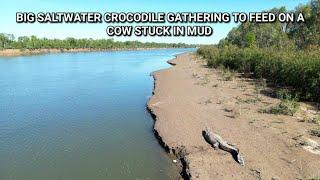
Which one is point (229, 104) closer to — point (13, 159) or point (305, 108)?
point (305, 108)

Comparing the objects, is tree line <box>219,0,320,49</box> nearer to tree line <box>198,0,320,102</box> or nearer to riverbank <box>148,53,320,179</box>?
tree line <box>198,0,320,102</box>

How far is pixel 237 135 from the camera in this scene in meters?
15.6

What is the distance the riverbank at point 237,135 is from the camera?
39.2 feet

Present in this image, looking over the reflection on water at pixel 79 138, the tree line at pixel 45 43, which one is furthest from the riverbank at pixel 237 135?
the tree line at pixel 45 43

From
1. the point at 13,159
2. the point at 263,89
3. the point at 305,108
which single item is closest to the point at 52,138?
the point at 13,159

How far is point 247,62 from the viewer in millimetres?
37250

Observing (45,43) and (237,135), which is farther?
(45,43)

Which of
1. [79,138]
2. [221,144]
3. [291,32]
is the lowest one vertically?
[79,138]

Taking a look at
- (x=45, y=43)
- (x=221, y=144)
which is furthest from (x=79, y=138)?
(x=45, y=43)

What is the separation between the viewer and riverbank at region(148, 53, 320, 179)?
11961 millimetres

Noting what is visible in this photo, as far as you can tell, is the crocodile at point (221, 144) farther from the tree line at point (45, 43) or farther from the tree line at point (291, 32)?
the tree line at point (45, 43)

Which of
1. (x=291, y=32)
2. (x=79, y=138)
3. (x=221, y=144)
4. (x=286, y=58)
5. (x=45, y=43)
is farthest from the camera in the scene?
(x=45, y=43)

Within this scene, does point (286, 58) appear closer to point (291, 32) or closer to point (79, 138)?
point (79, 138)

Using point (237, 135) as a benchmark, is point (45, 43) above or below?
above
